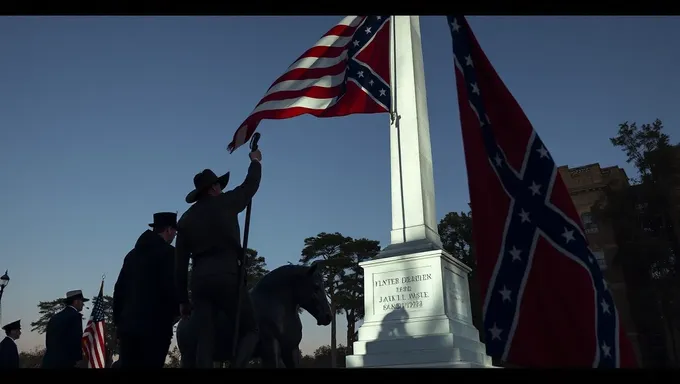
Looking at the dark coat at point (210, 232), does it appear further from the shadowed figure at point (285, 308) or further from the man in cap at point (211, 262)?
the shadowed figure at point (285, 308)

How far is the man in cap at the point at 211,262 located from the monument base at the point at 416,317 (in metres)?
4.98

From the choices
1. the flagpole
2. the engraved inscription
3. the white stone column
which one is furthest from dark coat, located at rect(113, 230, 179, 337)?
the flagpole

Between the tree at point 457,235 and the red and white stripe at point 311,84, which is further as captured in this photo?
the tree at point 457,235

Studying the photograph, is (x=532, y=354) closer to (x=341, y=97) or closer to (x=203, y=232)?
(x=203, y=232)

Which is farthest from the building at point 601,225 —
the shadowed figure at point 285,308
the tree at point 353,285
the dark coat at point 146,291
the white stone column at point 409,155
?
the dark coat at point 146,291

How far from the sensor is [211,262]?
4703 millimetres

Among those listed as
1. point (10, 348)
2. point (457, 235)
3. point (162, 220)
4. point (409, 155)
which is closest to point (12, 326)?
point (10, 348)

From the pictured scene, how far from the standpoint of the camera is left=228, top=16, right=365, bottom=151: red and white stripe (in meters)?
8.37

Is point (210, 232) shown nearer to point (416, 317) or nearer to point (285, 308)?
point (285, 308)

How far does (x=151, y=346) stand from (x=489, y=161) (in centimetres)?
339

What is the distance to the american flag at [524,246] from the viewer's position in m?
3.34

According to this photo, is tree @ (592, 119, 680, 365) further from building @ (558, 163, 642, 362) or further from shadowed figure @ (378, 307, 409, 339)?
shadowed figure @ (378, 307, 409, 339)

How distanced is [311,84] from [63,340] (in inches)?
217

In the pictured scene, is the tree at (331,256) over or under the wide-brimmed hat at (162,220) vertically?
over
